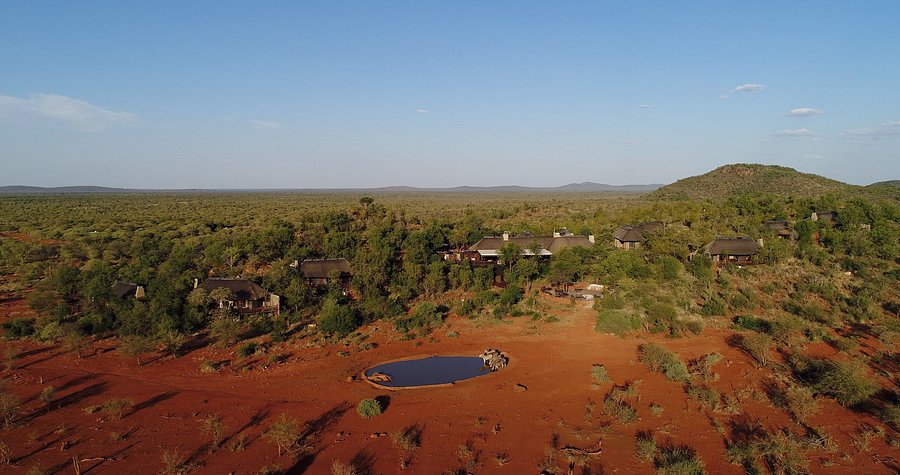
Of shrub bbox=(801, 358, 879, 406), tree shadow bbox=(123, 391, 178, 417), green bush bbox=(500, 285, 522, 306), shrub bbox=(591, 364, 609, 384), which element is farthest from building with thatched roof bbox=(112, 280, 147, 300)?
shrub bbox=(801, 358, 879, 406)

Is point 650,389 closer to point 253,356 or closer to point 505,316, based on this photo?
point 505,316

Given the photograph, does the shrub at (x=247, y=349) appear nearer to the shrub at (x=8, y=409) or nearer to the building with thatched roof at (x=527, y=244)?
the shrub at (x=8, y=409)

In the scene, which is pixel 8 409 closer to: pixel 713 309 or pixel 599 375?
pixel 599 375

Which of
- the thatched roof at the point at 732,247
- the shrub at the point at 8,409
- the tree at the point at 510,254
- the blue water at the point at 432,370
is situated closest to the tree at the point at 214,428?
the blue water at the point at 432,370

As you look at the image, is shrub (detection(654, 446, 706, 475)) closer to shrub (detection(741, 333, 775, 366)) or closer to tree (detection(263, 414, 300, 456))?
shrub (detection(741, 333, 775, 366))

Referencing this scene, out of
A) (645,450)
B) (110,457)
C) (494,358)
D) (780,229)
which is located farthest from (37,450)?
(780,229)

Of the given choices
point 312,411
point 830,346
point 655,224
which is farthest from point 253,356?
point 655,224
